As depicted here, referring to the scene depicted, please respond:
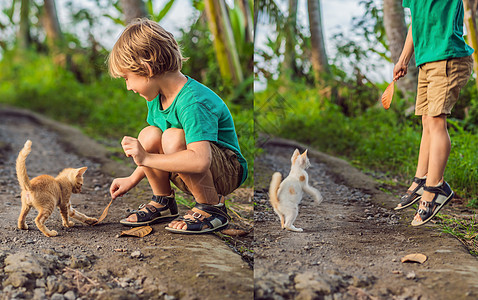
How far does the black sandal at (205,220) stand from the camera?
7.81ft

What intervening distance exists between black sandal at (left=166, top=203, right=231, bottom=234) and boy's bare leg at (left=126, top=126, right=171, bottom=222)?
0.27 meters

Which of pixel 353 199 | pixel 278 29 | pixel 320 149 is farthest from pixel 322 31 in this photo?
pixel 353 199

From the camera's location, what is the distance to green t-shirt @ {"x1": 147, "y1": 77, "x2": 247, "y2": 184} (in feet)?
7.31

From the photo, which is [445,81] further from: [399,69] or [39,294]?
[39,294]

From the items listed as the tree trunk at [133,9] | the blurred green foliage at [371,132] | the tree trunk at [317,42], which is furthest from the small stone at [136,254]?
the tree trunk at [133,9]

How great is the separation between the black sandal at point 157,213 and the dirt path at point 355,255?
1.72 feet

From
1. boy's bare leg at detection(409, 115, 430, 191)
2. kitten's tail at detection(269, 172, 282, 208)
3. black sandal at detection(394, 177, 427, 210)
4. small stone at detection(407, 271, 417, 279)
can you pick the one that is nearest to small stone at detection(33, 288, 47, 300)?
kitten's tail at detection(269, 172, 282, 208)

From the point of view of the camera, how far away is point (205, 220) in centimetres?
242

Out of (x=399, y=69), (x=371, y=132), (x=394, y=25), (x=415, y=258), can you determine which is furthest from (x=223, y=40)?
(x=415, y=258)

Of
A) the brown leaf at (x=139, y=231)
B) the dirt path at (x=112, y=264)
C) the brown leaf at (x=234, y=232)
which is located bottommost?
the brown leaf at (x=234, y=232)

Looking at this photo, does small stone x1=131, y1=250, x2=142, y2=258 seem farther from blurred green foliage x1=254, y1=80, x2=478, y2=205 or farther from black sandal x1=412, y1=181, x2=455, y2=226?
blurred green foliage x1=254, y1=80, x2=478, y2=205

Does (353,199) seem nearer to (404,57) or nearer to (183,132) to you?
(404,57)

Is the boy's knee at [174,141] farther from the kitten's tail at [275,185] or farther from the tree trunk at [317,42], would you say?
the tree trunk at [317,42]

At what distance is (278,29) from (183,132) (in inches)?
162
